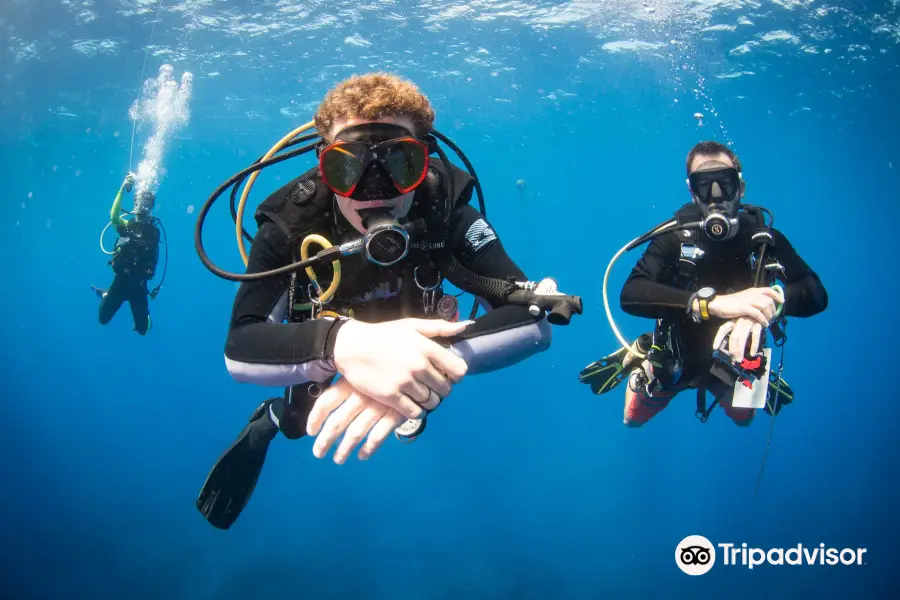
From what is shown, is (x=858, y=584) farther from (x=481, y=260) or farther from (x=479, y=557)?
(x=481, y=260)

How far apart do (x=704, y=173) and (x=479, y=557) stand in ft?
42.3

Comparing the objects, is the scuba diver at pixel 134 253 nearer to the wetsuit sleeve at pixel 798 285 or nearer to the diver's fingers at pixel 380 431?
the diver's fingers at pixel 380 431

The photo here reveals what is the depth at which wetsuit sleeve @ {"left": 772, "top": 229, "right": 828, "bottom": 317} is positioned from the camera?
13.4ft

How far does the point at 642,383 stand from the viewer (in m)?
5.73

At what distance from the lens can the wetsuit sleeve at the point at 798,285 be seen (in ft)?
13.4

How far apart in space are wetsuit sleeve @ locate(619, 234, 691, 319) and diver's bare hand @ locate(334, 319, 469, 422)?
123 inches

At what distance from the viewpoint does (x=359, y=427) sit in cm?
156

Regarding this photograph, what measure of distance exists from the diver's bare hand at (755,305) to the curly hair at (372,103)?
271 centimetres

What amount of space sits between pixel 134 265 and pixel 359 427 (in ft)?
37.5

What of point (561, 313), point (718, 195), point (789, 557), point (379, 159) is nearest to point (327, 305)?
point (379, 159)

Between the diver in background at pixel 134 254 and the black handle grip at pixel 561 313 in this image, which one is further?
the diver in background at pixel 134 254

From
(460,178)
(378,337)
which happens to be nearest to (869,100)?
(460,178)

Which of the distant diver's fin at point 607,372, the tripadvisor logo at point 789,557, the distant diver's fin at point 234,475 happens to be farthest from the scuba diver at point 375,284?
the tripadvisor logo at point 789,557

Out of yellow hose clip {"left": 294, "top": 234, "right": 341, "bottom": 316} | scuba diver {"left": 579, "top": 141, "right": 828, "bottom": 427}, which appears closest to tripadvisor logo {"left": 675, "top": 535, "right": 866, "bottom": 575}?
scuba diver {"left": 579, "top": 141, "right": 828, "bottom": 427}
